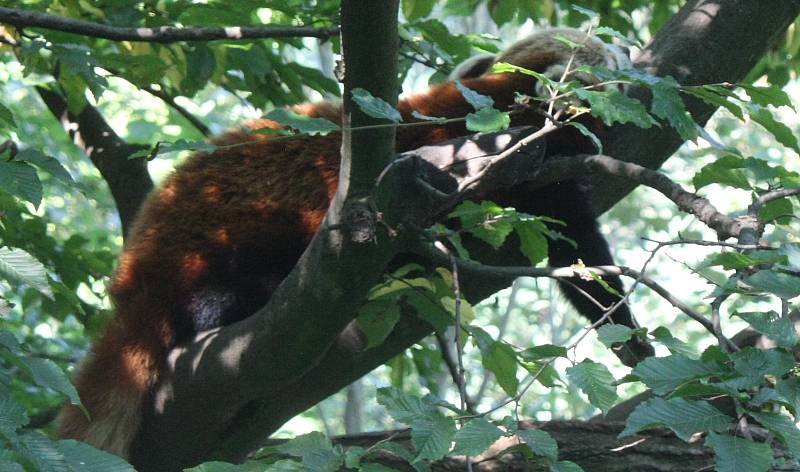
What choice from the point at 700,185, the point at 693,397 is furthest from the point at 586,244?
the point at 693,397

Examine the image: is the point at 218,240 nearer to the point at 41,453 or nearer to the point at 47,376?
the point at 47,376

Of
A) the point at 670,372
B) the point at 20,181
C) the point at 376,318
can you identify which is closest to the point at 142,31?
the point at 20,181

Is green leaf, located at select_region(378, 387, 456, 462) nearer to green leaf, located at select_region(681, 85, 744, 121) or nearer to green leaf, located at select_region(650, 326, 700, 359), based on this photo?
green leaf, located at select_region(650, 326, 700, 359)

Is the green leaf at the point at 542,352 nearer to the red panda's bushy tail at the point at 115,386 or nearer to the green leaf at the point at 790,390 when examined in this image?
the green leaf at the point at 790,390

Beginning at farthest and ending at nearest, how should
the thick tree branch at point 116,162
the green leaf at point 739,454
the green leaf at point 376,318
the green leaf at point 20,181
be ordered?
the thick tree branch at point 116,162 → the green leaf at point 376,318 → the green leaf at point 20,181 → the green leaf at point 739,454

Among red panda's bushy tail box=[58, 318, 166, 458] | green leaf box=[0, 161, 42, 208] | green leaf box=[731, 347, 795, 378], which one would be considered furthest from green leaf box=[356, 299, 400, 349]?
green leaf box=[731, 347, 795, 378]

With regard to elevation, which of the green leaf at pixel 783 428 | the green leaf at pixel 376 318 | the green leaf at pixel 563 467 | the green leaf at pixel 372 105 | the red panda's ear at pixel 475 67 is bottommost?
the green leaf at pixel 563 467

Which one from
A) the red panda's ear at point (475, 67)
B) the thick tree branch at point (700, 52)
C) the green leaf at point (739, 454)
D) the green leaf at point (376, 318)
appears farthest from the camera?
the red panda's ear at point (475, 67)

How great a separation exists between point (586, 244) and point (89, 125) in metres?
2.11

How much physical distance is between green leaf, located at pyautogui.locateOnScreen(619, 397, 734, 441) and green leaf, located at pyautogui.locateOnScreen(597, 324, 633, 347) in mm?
199

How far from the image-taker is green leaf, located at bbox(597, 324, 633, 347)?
1659mm

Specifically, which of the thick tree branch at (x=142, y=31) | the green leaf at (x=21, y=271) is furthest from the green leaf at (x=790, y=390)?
the thick tree branch at (x=142, y=31)

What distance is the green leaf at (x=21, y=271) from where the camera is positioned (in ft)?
5.48

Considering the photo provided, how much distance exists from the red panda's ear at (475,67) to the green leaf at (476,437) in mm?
2749
